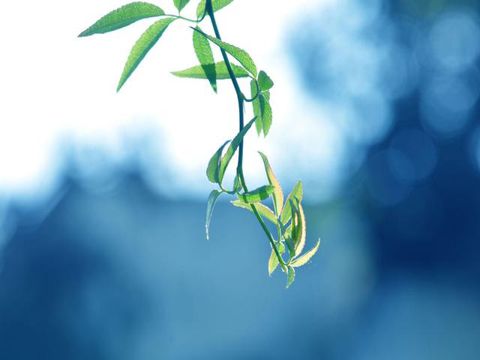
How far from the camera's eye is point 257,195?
314 millimetres

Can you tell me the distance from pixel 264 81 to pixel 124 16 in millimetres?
59

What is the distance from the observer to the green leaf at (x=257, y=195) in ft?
1.03

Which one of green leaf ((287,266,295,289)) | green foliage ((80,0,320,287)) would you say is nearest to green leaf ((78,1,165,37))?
green foliage ((80,0,320,287))

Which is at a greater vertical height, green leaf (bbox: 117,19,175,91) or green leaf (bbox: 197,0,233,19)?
green leaf (bbox: 197,0,233,19)

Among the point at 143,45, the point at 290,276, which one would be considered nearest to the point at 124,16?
the point at 143,45

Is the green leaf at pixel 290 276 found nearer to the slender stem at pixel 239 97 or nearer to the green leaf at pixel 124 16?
the slender stem at pixel 239 97

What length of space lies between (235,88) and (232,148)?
1.0 inches

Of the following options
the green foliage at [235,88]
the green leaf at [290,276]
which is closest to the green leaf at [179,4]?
the green foliage at [235,88]

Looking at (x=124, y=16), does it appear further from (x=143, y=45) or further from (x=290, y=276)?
(x=290, y=276)

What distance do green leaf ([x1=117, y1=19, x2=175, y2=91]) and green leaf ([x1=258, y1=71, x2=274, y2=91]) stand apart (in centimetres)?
4

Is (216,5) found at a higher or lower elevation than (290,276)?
higher

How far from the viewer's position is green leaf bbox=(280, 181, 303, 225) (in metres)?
0.33

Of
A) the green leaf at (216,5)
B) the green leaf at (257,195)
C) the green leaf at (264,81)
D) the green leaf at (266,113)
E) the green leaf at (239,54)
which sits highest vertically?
the green leaf at (216,5)

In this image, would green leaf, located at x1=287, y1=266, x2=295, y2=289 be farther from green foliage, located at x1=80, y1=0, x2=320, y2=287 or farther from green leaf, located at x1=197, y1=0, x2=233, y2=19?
green leaf, located at x1=197, y1=0, x2=233, y2=19
